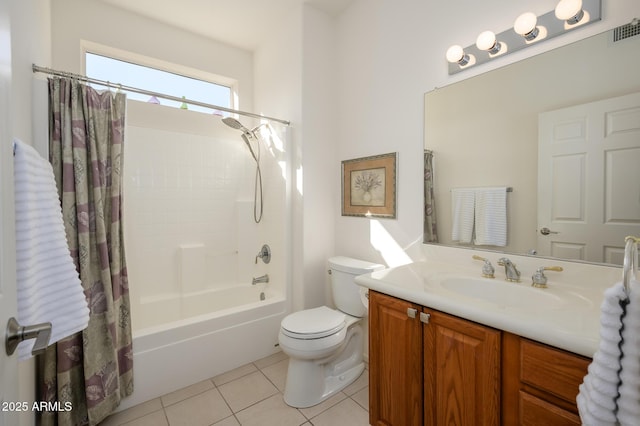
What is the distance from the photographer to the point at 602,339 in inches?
24.0

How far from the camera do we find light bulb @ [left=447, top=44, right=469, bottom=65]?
1521 mm

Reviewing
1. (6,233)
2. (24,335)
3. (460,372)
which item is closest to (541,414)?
(460,372)

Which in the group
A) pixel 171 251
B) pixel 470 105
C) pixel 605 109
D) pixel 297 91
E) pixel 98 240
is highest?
pixel 297 91

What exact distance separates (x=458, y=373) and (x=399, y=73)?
70.4 inches

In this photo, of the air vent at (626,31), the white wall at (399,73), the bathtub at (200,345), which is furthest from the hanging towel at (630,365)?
the bathtub at (200,345)

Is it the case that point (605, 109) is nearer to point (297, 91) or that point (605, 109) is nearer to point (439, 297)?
point (439, 297)

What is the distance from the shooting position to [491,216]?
1460mm

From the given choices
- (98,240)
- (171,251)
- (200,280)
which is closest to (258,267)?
(200,280)

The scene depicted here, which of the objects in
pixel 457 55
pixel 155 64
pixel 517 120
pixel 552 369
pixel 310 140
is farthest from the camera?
pixel 155 64

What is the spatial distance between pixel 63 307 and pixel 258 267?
6.22 ft

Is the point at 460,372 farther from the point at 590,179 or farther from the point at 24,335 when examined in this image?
the point at 24,335

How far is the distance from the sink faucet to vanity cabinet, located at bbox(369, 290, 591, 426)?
1.54ft

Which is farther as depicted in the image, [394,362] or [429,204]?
[429,204]

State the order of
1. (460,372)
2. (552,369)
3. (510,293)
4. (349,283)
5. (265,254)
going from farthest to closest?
1. (265,254)
2. (349,283)
3. (510,293)
4. (460,372)
5. (552,369)
